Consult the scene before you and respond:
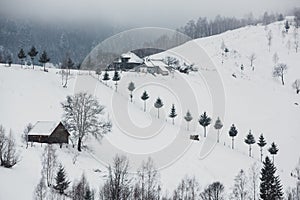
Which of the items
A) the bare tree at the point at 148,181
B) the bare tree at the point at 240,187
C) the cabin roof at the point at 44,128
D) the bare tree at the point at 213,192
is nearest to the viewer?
the bare tree at the point at 148,181

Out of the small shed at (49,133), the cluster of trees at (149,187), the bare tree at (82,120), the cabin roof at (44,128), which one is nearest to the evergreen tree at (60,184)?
the cluster of trees at (149,187)

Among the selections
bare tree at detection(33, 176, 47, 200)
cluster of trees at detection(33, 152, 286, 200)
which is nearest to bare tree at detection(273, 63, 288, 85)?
cluster of trees at detection(33, 152, 286, 200)

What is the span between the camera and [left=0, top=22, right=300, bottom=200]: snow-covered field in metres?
39.5

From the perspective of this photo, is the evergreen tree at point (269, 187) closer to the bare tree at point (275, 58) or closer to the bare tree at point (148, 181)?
the bare tree at point (148, 181)

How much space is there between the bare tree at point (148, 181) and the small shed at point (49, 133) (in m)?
8.90

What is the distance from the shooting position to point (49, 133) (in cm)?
4084

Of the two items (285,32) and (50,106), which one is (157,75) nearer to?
(50,106)

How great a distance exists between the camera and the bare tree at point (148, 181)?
3247 cm

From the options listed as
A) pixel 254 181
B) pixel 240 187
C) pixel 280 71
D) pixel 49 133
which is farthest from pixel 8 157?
pixel 280 71

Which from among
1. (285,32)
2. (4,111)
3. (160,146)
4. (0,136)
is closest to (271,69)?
(285,32)

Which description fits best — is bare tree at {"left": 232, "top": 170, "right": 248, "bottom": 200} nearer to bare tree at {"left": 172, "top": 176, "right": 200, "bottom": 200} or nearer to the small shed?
bare tree at {"left": 172, "top": 176, "right": 200, "bottom": 200}

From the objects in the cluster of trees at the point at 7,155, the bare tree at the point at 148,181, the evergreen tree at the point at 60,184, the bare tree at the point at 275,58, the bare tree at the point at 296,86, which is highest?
the bare tree at the point at 275,58

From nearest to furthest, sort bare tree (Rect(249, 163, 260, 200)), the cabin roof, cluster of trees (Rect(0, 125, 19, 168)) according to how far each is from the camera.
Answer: cluster of trees (Rect(0, 125, 19, 168))
the cabin roof
bare tree (Rect(249, 163, 260, 200))

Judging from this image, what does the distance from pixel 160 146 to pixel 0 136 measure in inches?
790
